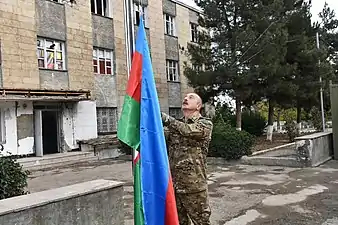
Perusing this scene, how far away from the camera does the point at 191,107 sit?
373cm

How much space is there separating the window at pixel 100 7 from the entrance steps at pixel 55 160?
311 inches

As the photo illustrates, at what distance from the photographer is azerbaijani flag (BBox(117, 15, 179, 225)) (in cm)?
307

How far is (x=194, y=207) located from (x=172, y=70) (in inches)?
889

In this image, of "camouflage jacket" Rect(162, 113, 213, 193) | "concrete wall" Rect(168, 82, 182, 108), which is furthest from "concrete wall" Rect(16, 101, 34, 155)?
"camouflage jacket" Rect(162, 113, 213, 193)

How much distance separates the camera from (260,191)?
8.27m

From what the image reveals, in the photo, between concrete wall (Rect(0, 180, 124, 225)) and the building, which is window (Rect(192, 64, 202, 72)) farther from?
concrete wall (Rect(0, 180, 124, 225))

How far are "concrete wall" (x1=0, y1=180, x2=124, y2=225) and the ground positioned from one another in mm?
1554

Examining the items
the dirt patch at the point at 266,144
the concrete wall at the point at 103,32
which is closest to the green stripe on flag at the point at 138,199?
the dirt patch at the point at 266,144

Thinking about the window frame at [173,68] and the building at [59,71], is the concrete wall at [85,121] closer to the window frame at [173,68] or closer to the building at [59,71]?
the building at [59,71]

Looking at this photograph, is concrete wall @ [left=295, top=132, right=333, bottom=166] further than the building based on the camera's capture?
No

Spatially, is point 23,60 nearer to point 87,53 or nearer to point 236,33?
point 87,53

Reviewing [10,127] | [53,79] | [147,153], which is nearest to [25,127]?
[10,127]

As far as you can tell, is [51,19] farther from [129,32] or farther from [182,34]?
[129,32]

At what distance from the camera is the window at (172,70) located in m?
25.5
